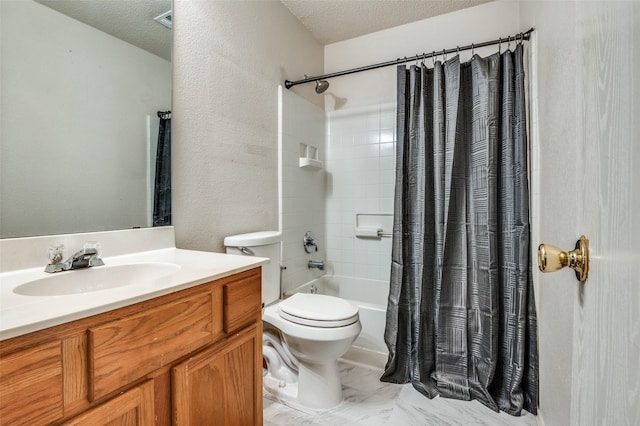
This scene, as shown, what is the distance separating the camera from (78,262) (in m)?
0.97

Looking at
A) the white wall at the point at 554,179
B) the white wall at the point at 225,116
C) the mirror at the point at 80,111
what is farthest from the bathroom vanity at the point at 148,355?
the white wall at the point at 554,179

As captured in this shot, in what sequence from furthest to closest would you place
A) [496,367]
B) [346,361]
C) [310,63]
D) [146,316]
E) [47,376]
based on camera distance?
[310,63]
[346,361]
[496,367]
[146,316]
[47,376]

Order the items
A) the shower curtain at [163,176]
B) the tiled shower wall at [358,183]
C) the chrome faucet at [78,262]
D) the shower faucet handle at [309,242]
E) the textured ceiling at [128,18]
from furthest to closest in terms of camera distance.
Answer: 1. the tiled shower wall at [358,183]
2. the shower faucet handle at [309,242]
3. the shower curtain at [163,176]
4. the textured ceiling at [128,18]
5. the chrome faucet at [78,262]

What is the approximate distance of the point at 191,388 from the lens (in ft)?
2.83

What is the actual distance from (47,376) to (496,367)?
189 cm

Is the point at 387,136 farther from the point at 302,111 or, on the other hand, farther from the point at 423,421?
the point at 423,421

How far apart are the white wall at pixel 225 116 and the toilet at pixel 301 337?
0.21 metres

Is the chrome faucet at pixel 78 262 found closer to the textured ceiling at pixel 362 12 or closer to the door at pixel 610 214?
the door at pixel 610 214

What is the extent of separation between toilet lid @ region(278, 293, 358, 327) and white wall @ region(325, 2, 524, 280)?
97cm

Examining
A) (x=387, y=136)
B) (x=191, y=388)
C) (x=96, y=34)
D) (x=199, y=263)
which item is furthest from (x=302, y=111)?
(x=191, y=388)

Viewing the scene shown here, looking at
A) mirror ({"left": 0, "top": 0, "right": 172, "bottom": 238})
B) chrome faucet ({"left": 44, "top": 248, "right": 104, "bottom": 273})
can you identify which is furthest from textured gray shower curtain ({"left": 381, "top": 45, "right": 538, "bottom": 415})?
chrome faucet ({"left": 44, "top": 248, "right": 104, "bottom": 273})

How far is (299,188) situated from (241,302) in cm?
137

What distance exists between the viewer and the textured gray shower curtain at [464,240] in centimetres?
164

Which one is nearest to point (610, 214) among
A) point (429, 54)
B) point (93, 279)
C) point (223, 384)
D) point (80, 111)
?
point (223, 384)
